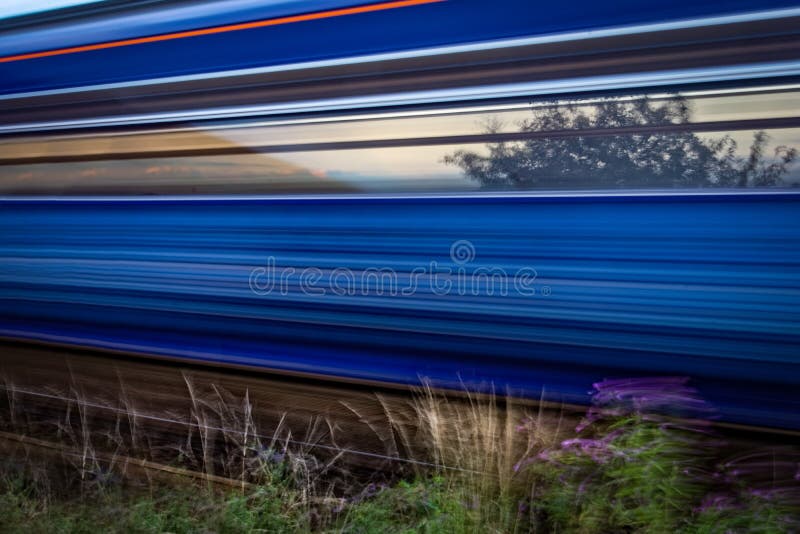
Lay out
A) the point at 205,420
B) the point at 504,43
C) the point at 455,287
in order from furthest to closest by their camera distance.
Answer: the point at 205,420
the point at 455,287
the point at 504,43

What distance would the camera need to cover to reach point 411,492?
8.25ft

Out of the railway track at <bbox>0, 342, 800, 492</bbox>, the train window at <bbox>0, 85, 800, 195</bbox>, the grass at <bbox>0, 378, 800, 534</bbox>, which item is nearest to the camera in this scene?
the grass at <bbox>0, 378, 800, 534</bbox>

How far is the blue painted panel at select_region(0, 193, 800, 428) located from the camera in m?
2.35

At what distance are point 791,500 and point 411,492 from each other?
1190 mm

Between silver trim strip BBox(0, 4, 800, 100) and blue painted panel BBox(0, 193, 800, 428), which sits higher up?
silver trim strip BBox(0, 4, 800, 100)

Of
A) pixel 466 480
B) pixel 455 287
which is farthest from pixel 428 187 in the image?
pixel 466 480

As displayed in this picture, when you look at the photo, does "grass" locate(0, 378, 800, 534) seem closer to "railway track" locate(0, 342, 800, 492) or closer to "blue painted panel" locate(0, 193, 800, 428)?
"railway track" locate(0, 342, 800, 492)

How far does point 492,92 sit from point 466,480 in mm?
1412

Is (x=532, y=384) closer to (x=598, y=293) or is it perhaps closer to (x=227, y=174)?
(x=598, y=293)

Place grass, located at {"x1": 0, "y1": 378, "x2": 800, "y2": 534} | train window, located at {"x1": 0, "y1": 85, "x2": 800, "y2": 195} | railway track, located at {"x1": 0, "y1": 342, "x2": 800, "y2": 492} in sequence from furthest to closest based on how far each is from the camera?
railway track, located at {"x1": 0, "y1": 342, "x2": 800, "y2": 492}
train window, located at {"x1": 0, "y1": 85, "x2": 800, "y2": 195}
grass, located at {"x1": 0, "y1": 378, "x2": 800, "y2": 534}

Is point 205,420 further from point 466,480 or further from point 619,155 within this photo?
point 619,155

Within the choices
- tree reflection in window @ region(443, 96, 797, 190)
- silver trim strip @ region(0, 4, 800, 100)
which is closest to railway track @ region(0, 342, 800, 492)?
tree reflection in window @ region(443, 96, 797, 190)

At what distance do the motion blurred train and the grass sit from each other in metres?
0.16

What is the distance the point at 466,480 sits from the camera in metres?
2.53
